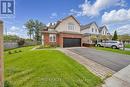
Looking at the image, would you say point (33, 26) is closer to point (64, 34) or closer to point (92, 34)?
point (92, 34)

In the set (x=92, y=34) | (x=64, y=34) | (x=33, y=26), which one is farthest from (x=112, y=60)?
(x=33, y=26)

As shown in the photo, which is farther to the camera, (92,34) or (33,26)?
(33,26)

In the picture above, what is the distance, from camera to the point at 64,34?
2780cm

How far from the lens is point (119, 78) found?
8055mm

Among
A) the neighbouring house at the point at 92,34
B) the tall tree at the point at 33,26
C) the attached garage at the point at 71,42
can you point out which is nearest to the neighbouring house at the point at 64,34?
the attached garage at the point at 71,42

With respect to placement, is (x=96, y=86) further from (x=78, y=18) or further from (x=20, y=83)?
(x=78, y=18)

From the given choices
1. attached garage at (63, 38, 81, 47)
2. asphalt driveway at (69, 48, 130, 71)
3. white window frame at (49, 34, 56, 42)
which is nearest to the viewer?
asphalt driveway at (69, 48, 130, 71)

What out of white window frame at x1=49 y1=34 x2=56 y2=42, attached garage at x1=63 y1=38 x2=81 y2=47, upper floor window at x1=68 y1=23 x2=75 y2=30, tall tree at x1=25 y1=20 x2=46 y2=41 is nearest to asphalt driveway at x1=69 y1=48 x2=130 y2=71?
attached garage at x1=63 y1=38 x2=81 y2=47

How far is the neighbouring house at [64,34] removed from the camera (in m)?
27.4

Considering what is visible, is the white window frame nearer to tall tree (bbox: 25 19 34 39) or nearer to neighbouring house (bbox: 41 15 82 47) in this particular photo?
neighbouring house (bbox: 41 15 82 47)

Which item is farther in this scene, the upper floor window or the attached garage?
the upper floor window

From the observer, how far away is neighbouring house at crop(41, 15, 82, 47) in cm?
2738

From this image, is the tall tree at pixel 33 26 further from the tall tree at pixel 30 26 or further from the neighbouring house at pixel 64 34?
the neighbouring house at pixel 64 34

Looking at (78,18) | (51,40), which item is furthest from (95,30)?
(51,40)
